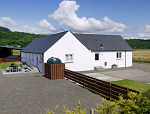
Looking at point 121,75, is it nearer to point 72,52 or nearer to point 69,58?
point 72,52

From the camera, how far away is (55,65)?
1852 centimetres

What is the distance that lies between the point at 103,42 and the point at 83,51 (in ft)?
25.2

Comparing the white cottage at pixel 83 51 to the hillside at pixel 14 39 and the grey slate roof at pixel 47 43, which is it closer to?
the grey slate roof at pixel 47 43

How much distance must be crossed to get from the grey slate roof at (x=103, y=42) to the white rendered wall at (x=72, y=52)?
2.62m

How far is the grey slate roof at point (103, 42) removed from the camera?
28.5 metres

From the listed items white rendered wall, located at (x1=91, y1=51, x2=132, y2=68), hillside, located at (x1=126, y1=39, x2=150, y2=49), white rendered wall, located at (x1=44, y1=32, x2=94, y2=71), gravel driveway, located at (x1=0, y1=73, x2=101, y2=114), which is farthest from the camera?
hillside, located at (x1=126, y1=39, x2=150, y2=49)

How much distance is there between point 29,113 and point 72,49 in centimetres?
1617

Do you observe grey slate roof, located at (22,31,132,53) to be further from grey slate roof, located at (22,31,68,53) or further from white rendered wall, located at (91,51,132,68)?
white rendered wall, located at (91,51,132,68)

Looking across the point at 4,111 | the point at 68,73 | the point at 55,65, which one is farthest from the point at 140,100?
the point at 55,65

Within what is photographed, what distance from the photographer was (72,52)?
24.1 metres

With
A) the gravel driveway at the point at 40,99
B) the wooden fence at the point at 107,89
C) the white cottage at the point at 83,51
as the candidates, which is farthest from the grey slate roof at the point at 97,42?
the gravel driveway at the point at 40,99

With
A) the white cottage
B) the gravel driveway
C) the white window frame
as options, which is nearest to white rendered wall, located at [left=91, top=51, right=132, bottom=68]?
the white cottage

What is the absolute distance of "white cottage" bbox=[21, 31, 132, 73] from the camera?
23078 mm

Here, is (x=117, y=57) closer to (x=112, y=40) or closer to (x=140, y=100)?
(x=112, y=40)
